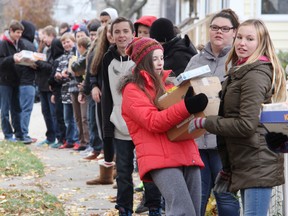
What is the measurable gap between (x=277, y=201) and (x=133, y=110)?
1.60 meters

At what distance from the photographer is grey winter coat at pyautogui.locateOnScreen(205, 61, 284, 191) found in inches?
202

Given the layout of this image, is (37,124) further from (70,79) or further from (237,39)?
(237,39)

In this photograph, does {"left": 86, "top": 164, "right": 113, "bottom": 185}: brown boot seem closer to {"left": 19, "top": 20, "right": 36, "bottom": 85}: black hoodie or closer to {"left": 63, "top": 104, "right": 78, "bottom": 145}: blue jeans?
{"left": 63, "top": 104, "right": 78, "bottom": 145}: blue jeans

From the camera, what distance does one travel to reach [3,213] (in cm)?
819

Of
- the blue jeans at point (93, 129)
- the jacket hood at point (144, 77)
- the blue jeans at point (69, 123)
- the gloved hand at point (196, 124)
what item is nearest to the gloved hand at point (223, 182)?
the gloved hand at point (196, 124)

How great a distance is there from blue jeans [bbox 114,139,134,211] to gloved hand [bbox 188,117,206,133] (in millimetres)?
2241

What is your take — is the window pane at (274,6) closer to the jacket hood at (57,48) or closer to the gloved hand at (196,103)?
the jacket hood at (57,48)

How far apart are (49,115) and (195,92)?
33.2ft

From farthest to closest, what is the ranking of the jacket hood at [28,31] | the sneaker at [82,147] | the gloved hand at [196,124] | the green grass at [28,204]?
the jacket hood at [28,31] < the sneaker at [82,147] < the green grass at [28,204] < the gloved hand at [196,124]

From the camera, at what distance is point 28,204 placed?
28.2ft

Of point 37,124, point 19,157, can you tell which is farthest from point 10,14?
point 19,157

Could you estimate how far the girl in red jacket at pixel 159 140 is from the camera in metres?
5.86

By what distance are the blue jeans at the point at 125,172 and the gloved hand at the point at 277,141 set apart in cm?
285

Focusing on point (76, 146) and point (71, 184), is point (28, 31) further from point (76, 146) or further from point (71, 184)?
point (71, 184)
